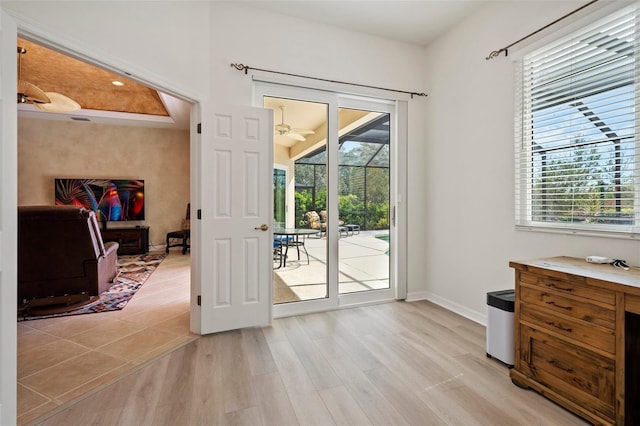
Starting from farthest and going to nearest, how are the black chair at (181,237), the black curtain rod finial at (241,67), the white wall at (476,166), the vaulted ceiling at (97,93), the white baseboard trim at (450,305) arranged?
the black chair at (181,237), the vaulted ceiling at (97,93), the white baseboard trim at (450,305), the black curtain rod finial at (241,67), the white wall at (476,166)

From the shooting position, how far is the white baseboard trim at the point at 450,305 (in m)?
3.05

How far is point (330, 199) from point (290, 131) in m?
0.86

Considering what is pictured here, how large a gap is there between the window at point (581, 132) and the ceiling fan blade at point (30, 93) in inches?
213

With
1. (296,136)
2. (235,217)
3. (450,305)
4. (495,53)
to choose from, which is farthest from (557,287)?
(296,136)

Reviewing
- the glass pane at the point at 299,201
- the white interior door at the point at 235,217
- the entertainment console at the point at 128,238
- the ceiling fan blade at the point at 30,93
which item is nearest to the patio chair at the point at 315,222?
the glass pane at the point at 299,201

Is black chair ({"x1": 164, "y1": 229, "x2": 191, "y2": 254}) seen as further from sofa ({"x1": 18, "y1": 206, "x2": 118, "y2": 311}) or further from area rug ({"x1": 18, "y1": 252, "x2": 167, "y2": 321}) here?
sofa ({"x1": 18, "y1": 206, "x2": 118, "y2": 311})

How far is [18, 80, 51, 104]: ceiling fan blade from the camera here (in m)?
3.75

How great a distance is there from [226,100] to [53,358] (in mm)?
2510

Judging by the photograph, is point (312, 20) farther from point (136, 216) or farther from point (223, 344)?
point (136, 216)

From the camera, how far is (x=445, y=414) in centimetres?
170

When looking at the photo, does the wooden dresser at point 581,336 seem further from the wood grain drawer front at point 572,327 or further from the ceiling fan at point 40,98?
the ceiling fan at point 40,98

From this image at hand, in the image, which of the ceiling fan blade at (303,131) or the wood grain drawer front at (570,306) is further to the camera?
the ceiling fan blade at (303,131)

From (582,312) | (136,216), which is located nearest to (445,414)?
(582,312)

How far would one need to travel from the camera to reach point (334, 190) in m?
3.44
